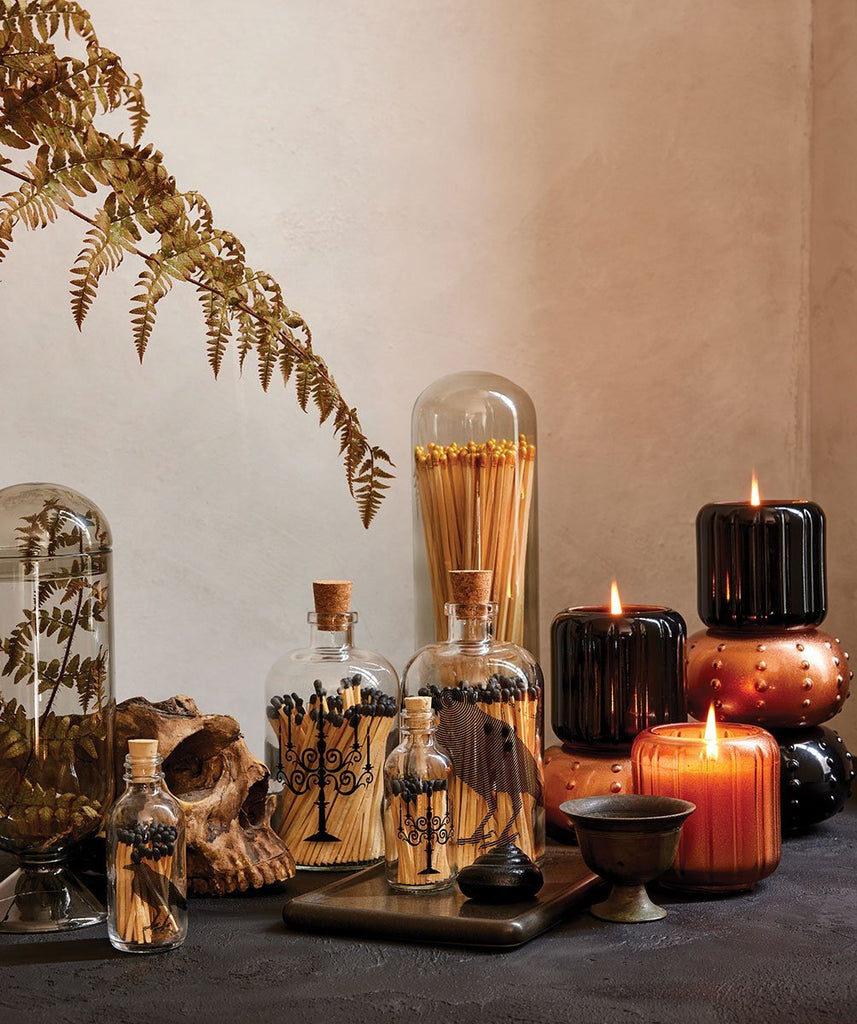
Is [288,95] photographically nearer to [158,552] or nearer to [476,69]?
[476,69]

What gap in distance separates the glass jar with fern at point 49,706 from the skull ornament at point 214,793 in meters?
0.05

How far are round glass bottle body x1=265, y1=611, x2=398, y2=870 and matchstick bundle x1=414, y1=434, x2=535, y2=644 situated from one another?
13 cm

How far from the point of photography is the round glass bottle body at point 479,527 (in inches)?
41.5

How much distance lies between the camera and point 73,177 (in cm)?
80

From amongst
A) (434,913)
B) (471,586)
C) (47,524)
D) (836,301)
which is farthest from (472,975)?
(836,301)

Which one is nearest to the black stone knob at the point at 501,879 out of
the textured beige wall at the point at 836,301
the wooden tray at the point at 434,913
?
the wooden tray at the point at 434,913

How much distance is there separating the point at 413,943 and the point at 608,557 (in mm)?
679

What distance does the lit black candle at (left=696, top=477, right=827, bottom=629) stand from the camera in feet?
3.40

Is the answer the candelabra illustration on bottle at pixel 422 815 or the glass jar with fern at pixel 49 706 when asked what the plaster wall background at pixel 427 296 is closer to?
the glass jar with fern at pixel 49 706

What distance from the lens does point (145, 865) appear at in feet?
2.51

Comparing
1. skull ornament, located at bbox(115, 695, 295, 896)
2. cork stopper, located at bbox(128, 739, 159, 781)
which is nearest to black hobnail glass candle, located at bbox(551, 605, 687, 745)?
skull ornament, located at bbox(115, 695, 295, 896)

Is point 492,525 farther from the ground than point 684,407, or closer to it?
closer to it

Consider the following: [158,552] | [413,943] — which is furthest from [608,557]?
[413,943]

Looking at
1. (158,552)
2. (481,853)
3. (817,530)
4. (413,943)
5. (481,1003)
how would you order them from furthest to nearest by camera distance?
1. (158,552)
2. (817,530)
3. (481,853)
4. (413,943)
5. (481,1003)
